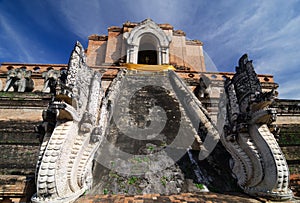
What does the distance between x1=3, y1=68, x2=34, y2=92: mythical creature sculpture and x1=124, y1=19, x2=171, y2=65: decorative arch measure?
256 inches

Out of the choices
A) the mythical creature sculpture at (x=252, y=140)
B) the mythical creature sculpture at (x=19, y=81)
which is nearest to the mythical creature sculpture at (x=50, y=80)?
the mythical creature sculpture at (x=19, y=81)

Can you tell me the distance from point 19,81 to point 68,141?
8.84m

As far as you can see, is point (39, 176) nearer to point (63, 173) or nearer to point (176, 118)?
point (63, 173)

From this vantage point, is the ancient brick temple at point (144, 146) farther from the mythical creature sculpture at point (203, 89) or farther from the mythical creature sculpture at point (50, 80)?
the mythical creature sculpture at point (50, 80)

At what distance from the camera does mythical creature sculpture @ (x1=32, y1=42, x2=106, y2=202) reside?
2.54 meters

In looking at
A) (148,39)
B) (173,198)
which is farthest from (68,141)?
(148,39)

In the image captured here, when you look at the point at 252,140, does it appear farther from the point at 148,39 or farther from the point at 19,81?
the point at 148,39

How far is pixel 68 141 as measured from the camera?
9.58 feet

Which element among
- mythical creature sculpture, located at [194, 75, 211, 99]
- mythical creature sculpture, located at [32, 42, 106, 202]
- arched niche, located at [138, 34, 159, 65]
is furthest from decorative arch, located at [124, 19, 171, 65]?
mythical creature sculpture, located at [32, 42, 106, 202]

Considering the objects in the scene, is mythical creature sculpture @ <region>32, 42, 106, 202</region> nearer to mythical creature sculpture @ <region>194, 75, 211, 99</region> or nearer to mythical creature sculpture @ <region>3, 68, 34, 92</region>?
mythical creature sculpture @ <region>194, 75, 211, 99</region>

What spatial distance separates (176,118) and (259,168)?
2.98 metres

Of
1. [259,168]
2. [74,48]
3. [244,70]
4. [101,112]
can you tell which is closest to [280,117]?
[244,70]

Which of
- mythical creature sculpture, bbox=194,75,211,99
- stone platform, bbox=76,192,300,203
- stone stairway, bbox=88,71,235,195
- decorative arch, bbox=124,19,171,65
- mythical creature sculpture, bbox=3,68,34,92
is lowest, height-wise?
stone platform, bbox=76,192,300,203

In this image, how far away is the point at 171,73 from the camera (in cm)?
959
